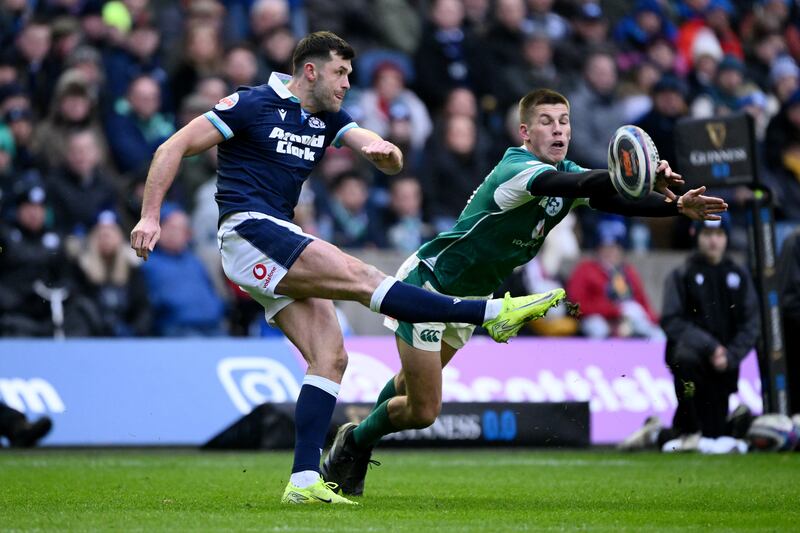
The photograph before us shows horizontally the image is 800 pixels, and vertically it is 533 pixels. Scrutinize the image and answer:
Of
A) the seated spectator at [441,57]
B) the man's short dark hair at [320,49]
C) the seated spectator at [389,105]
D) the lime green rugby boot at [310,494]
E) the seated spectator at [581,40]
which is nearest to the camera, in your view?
the lime green rugby boot at [310,494]

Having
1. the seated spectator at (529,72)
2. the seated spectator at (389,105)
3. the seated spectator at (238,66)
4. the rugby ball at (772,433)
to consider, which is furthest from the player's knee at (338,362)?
the seated spectator at (529,72)

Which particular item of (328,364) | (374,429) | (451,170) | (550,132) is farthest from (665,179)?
(451,170)

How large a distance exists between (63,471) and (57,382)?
2.69 metres

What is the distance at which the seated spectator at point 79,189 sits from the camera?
14.8 meters

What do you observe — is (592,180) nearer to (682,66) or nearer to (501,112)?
(501,112)

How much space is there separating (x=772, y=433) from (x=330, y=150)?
6.29m

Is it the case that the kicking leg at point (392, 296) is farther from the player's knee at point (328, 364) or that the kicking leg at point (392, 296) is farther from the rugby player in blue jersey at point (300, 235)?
the player's knee at point (328, 364)

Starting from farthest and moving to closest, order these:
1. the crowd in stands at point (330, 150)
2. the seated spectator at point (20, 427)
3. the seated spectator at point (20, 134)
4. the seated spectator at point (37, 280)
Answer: the seated spectator at point (20, 134) < the crowd in stands at point (330, 150) < the seated spectator at point (37, 280) < the seated spectator at point (20, 427)

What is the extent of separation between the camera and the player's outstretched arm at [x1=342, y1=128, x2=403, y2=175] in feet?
26.8

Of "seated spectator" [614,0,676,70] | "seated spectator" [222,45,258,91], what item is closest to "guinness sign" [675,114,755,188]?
"seated spectator" [222,45,258,91]

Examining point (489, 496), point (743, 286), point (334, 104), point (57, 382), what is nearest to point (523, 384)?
point (743, 286)

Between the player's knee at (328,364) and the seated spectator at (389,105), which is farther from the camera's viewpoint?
the seated spectator at (389,105)

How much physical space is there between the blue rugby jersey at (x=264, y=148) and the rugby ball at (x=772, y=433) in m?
6.21

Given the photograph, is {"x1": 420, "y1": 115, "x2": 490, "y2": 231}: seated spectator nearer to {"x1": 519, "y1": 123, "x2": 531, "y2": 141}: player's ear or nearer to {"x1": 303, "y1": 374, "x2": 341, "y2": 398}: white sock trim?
{"x1": 519, "y1": 123, "x2": 531, "y2": 141}: player's ear
